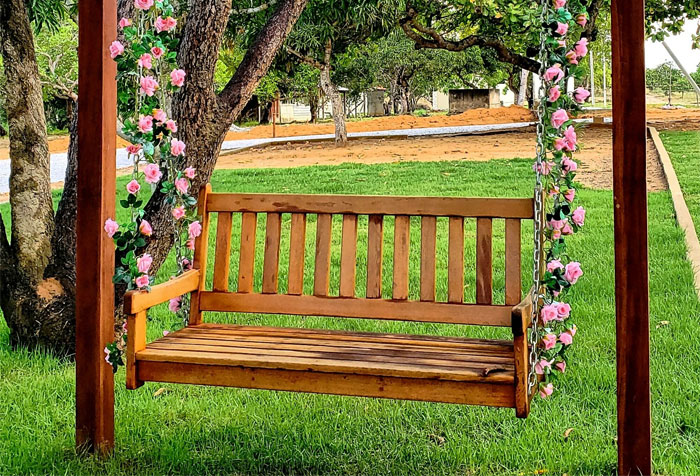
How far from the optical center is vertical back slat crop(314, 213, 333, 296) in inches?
149

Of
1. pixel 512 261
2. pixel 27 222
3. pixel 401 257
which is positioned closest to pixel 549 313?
pixel 512 261

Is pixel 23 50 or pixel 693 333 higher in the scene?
pixel 23 50

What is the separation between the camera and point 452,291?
360cm

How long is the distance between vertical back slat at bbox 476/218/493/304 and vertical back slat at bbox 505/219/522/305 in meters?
0.07

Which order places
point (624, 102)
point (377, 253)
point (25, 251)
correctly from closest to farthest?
1. point (624, 102)
2. point (377, 253)
3. point (25, 251)

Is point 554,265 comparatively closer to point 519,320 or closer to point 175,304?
point 519,320

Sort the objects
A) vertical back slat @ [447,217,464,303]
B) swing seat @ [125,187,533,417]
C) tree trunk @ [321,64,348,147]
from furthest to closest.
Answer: tree trunk @ [321,64,348,147] < vertical back slat @ [447,217,464,303] < swing seat @ [125,187,533,417]

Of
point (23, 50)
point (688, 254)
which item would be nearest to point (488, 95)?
point (688, 254)

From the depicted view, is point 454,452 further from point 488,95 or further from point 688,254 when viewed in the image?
point 488,95

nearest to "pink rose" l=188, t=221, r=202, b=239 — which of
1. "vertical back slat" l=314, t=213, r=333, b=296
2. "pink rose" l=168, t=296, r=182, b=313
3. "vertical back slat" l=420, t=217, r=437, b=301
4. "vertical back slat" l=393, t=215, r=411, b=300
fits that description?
"pink rose" l=168, t=296, r=182, b=313

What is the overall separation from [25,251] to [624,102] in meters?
3.37

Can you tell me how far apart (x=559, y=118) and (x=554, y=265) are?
53 centimetres

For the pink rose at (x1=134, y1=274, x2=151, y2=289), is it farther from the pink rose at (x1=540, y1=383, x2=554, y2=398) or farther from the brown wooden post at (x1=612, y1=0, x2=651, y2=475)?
the brown wooden post at (x1=612, y1=0, x2=651, y2=475)

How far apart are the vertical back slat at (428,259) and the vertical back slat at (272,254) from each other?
67 centimetres
